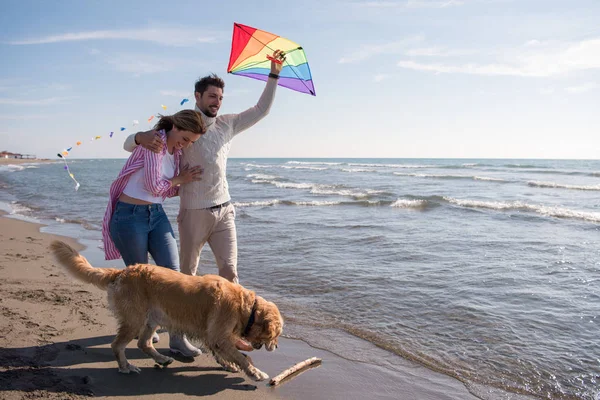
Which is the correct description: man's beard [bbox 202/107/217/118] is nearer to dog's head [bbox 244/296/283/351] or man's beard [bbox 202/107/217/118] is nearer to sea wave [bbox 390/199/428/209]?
dog's head [bbox 244/296/283/351]

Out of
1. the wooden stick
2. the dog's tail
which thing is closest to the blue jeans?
the dog's tail

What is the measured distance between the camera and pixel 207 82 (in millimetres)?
4125

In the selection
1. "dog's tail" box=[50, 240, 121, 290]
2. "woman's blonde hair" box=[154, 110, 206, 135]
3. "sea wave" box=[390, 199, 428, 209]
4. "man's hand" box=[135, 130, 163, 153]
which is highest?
"woman's blonde hair" box=[154, 110, 206, 135]

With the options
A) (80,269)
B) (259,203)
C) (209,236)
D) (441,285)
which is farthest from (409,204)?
(80,269)

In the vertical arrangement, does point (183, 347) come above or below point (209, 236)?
below

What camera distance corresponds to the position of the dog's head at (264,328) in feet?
11.8

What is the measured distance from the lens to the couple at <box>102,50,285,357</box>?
390cm

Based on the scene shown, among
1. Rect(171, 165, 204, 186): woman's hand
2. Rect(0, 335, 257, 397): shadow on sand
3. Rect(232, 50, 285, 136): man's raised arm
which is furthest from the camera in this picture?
Rect(232, 50, 285, 136): man's raised arm

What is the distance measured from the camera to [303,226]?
1255 cm

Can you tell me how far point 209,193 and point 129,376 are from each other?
1.75 metres

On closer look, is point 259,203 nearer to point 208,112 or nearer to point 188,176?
point 208,112

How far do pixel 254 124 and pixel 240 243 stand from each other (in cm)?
607

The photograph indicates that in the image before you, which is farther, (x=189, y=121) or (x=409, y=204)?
(x=409, y=204)

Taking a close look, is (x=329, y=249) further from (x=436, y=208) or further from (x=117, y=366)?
(x=436, y=208)
